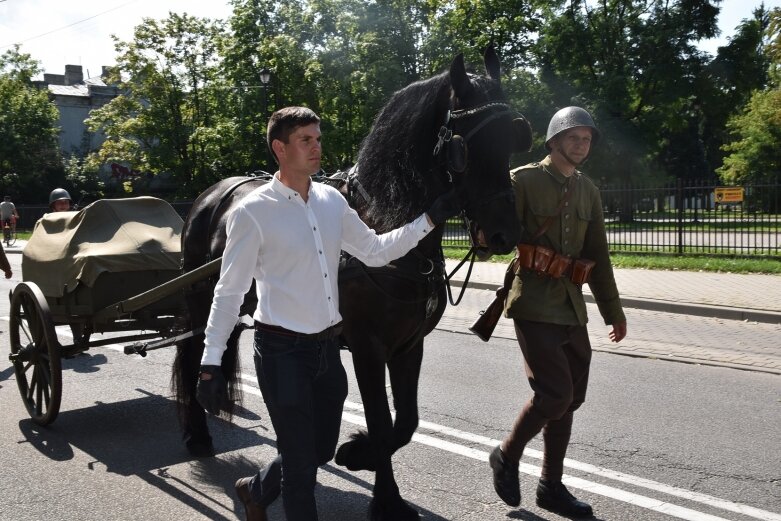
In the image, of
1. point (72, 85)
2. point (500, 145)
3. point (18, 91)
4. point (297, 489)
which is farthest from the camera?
point (72, 85)

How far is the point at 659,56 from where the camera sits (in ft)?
114

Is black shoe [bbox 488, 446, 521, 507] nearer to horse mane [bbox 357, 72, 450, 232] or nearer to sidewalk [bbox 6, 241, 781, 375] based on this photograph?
horse mane [bbox 357, 72, 450, 232]

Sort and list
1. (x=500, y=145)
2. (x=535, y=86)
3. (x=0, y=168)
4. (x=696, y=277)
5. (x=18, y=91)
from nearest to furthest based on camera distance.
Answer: (x=500, y=145)
(x=696, y=277)
(x=535, y=86)
(x=0, y=168)
(x=18, y=91)

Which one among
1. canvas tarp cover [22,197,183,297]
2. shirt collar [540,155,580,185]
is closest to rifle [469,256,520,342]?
shirt collar [540,155,580,185]

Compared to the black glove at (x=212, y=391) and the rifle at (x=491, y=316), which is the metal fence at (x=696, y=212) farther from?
the black glove at (x=212, y=391)

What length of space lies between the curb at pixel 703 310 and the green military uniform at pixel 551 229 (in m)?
5.99

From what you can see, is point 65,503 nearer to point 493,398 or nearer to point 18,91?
point 493,398

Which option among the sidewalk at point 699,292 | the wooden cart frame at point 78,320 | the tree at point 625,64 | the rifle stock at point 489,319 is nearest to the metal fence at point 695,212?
the sidewalk at point 699,292

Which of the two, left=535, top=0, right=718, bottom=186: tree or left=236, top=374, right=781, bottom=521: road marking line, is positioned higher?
left=535, top=0, right=718, bottom=186: tree

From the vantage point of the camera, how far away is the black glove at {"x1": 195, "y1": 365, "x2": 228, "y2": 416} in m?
2.98

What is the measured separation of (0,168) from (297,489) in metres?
53.0

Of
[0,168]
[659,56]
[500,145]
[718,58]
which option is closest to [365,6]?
[659,56]

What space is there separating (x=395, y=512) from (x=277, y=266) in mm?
1485

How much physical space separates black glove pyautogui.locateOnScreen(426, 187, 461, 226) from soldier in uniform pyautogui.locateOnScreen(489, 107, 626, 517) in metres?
0.77
